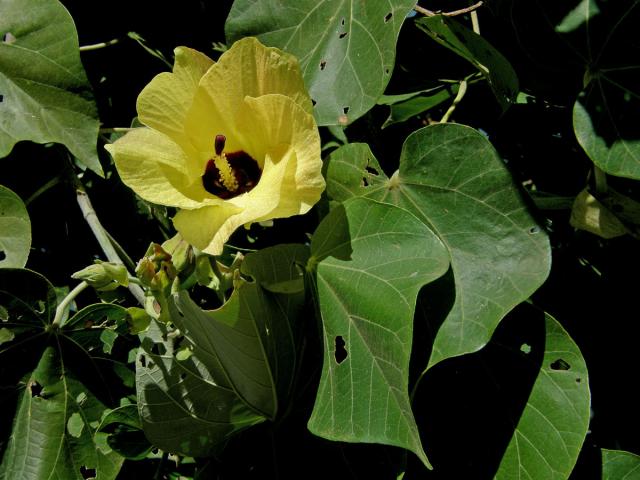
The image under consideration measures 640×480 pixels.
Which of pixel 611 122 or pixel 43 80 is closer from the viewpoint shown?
pixel 611 122

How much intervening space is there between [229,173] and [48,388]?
1.76 feet

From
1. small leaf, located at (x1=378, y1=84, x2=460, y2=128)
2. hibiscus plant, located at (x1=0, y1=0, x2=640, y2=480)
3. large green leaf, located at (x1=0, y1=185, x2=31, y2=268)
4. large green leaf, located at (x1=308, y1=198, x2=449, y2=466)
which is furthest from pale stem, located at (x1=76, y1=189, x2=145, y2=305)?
small leaf, located at (x1=378, y1=84, x2=460, y2=128)

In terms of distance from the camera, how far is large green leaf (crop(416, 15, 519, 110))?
1.31m

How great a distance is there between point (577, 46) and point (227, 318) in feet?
2.51

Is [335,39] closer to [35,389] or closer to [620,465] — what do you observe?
[35,389]

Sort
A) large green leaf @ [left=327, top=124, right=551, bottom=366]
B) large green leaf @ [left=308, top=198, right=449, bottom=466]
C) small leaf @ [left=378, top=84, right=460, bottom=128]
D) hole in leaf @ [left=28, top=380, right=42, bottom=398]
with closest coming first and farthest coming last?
large green leaf @ [left=308, top=198, right=449, bottom=466]
large green leaf @ [left=327, top=124, right=551, bottom=366]
hole in leaf @ [left=28, top=380, right=42, bottom=398]
small leaf @ [left=378, top=84, right=460, bottom=128]

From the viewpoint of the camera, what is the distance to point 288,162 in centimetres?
114

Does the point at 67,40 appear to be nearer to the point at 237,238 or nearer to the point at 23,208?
the point at 23,208

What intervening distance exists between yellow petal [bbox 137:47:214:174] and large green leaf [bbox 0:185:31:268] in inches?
14.6

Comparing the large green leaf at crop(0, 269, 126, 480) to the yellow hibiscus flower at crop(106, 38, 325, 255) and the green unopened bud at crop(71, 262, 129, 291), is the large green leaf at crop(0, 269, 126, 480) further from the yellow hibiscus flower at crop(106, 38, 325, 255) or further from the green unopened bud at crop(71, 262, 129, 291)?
the yellow hibiscus flower at crop(106, 38, 325, 255)

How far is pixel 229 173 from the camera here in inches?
49.4

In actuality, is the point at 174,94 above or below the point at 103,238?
above

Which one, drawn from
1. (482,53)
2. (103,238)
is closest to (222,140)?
(103,238)

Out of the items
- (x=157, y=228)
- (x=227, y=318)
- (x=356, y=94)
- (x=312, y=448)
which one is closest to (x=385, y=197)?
(x=356, y=94)
